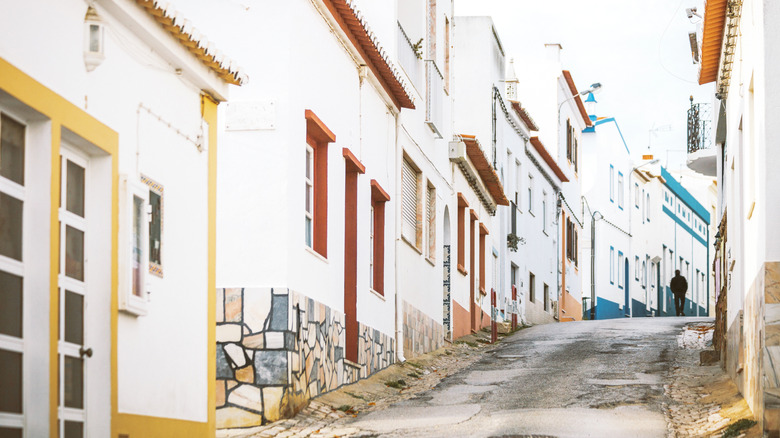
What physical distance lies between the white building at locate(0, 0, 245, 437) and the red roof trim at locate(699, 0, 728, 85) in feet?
22.1

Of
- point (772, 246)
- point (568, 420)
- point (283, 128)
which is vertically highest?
point (283, 128)

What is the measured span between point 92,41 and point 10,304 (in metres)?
2.03

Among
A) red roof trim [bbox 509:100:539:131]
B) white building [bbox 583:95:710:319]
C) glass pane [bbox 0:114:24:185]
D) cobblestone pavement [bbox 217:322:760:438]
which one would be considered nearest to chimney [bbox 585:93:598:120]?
white building [bbox 583:95:710:319]

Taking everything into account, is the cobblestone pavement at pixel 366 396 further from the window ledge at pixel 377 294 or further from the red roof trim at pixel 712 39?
the red roof trim at pixel 712 39

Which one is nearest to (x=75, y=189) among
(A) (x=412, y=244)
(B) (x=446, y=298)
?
(A) (x=412, y=244)

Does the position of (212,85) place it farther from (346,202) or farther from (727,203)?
(727,203)

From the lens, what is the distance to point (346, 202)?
16266 mm

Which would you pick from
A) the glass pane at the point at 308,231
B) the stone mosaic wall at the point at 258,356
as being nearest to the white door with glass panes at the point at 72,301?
the stone mosaic wall at the point at 258,356

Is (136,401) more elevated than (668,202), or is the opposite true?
(668,202)

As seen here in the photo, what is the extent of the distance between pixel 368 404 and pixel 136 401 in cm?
637

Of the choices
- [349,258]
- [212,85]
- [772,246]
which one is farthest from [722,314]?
[212,85]

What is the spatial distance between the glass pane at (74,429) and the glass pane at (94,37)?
2.50 meters

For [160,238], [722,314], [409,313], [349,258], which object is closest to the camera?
[160,238]

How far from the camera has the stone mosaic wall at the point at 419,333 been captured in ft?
65.5
